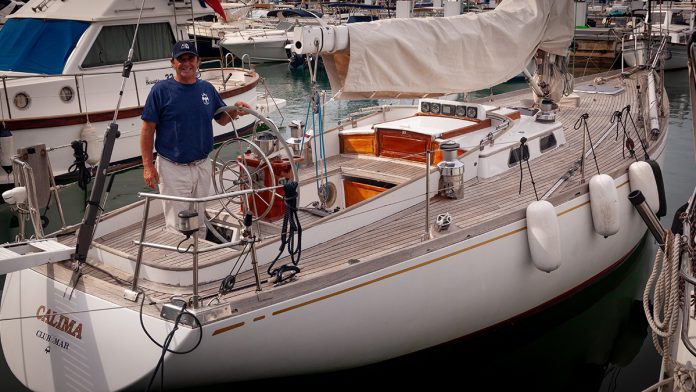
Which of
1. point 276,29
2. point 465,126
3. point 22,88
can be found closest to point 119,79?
point 22,88

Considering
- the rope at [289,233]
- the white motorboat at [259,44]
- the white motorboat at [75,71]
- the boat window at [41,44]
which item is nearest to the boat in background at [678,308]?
the rope at [289,233]

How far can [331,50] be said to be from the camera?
710 cm

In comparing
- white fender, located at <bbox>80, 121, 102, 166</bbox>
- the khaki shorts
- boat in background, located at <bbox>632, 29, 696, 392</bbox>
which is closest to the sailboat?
the khaki shorts

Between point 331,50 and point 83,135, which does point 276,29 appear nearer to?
point 83,135

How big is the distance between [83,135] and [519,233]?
381 inches

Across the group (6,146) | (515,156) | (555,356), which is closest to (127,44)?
(6,146)

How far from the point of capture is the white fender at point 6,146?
13.0m

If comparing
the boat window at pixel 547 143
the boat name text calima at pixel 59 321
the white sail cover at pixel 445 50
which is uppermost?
the white sail cover at pixel 445 50

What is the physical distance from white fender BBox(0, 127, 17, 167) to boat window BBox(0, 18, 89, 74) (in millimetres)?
2007

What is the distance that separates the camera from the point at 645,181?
831 cm

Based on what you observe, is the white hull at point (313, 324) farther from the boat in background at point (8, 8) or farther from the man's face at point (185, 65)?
the boat in background at point (8, 8)

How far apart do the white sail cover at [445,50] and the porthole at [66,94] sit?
28.9 feet

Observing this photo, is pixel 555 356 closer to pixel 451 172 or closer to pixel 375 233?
pixel 451 172

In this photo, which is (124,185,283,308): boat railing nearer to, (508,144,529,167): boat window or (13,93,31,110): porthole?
(508,144,529,167): boat window
